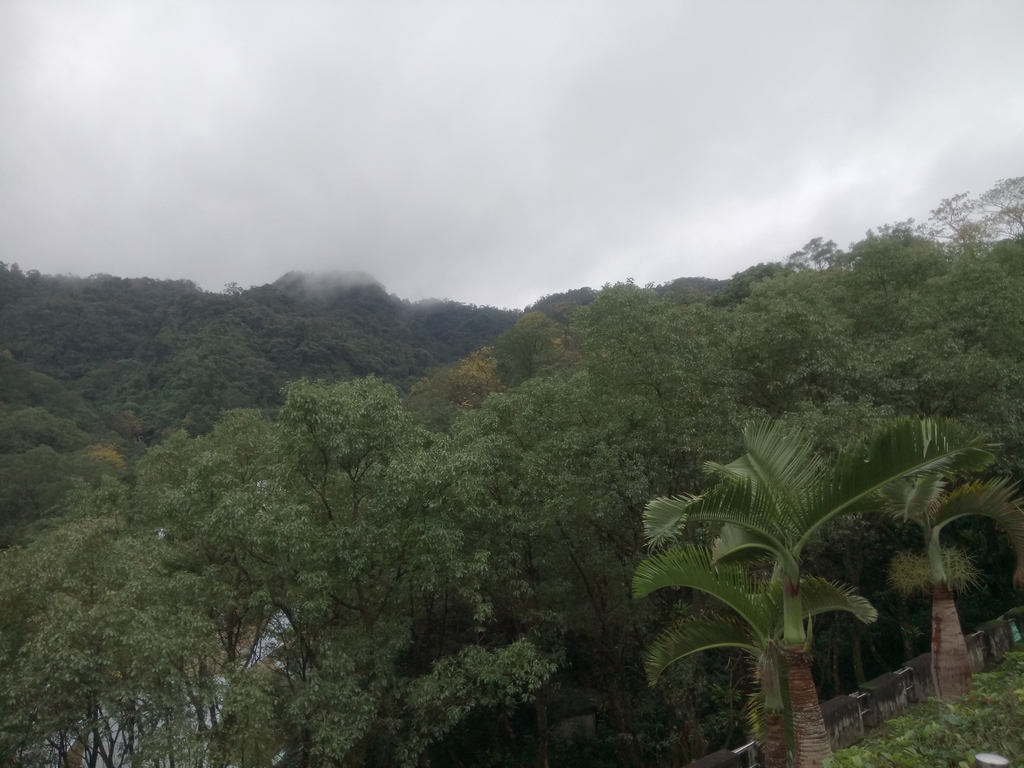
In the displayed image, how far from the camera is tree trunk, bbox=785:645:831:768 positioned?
15.1 feet

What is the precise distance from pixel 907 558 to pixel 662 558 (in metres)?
5.52

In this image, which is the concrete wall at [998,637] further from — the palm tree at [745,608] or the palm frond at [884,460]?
the palm frond at [884,460]

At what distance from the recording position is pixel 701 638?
5629 millimetres

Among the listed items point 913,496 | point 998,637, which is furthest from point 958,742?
point 998,637

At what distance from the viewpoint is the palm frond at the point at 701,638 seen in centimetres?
551

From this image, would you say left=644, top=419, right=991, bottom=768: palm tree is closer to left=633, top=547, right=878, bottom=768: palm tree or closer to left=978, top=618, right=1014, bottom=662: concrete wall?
left=633, top=547, right=878, bottom=768: palm tree

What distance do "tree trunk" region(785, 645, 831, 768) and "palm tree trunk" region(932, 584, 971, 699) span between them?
264 cm

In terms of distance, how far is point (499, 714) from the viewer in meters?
12.4

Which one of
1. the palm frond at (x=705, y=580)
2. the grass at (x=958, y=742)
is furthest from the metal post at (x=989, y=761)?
the palm frond at (x=705, y=580)

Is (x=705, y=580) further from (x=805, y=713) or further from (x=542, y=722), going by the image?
(x=542, y=722)

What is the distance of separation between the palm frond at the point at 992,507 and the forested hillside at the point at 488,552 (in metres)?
1.27

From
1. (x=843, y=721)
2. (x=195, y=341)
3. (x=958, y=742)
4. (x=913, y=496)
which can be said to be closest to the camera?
(x=958, y=742)

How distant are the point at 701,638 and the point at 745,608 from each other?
73cm

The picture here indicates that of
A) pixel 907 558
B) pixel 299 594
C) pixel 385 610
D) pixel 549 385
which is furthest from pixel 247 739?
pixel 907 558
